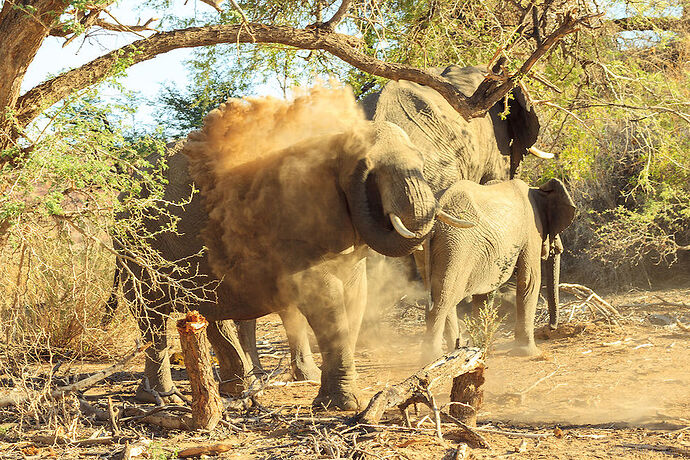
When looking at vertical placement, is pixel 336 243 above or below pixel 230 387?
above

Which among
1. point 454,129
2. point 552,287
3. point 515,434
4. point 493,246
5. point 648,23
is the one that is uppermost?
point 648,23

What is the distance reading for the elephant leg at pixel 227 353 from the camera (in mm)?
7156

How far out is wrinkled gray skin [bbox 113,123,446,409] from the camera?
5641mm

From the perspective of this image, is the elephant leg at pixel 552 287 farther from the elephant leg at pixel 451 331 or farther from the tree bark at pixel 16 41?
the tree bark at pixel 16 41

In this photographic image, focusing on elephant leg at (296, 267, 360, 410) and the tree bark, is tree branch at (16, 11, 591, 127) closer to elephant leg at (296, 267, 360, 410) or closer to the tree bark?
the tree bark

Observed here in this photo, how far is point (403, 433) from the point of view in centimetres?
494

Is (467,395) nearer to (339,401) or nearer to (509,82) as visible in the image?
(339,401)

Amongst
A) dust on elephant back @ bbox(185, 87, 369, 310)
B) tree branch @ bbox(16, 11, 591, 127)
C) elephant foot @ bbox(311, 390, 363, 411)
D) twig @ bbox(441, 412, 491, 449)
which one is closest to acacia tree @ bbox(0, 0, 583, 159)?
Result: tree branch @ bbox(16, 11, 591, 127)

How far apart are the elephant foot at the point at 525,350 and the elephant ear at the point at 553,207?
130 centimetres

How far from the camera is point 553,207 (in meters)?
8.59

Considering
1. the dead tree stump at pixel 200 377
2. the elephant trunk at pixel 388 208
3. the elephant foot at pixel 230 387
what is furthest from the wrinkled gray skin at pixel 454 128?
the dead tree stump at pixel 200 377

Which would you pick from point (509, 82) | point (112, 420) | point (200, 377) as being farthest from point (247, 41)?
point (112, 420)

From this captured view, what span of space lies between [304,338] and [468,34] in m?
4.81

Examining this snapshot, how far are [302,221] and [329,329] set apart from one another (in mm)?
835
